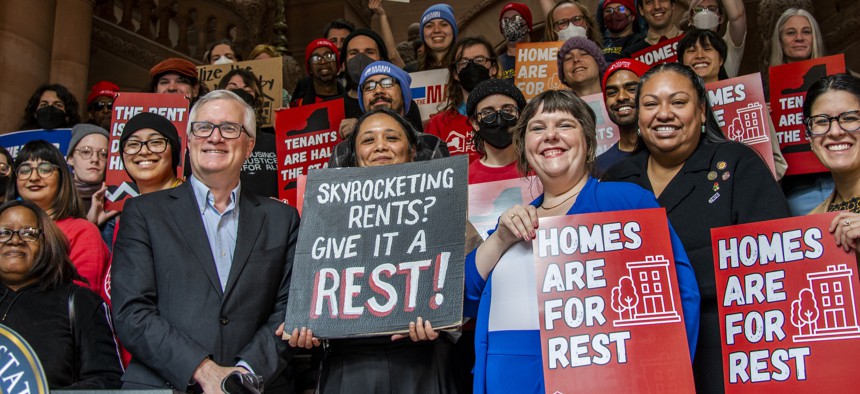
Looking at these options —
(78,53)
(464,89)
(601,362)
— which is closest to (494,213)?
(601,362)

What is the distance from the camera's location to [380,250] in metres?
3.63

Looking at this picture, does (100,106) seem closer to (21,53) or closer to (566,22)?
(21,53)

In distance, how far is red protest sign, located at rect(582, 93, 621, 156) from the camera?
5.58 meters

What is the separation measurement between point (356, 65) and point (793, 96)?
3090 millimetres

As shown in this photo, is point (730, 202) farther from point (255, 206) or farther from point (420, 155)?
point (255, 206)

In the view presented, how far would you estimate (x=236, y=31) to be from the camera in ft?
41.1

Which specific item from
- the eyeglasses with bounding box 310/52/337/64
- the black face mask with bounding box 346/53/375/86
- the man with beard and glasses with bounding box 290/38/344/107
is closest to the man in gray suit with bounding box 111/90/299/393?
the black face mask with bounding box 346/53/375/86

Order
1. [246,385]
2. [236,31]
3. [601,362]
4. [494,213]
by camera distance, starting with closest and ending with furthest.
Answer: [601,362]
[246,385]
[494,213]
[236,31]

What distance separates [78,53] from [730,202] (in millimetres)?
8216

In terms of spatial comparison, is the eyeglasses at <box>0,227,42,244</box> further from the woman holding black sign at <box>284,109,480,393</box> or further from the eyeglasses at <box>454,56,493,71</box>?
the eyeglasses at <box>454,56,493,71</box>

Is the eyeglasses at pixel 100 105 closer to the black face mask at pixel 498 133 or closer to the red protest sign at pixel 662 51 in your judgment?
the black face mask at pixel 498 133

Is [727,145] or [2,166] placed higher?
[2,166]

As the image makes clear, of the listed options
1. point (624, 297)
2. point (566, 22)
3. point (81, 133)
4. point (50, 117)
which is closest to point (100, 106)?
point (50, 117)

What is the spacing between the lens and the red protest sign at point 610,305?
3059 millimetres
